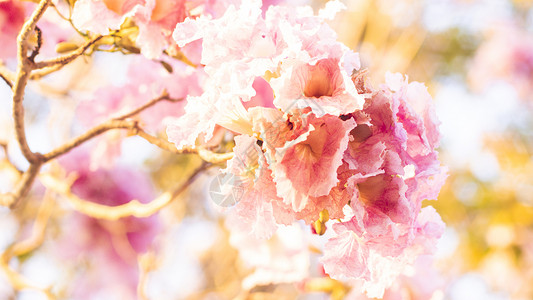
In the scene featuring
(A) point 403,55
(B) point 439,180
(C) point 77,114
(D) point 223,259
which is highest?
(B) point 439,180

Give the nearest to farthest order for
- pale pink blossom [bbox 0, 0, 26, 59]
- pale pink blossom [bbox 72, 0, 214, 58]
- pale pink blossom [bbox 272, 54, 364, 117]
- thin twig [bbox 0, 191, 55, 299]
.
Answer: pale pink blossom [bbox 272, 54, 364, 117] → pale pink blossom [bbox 72, 0, 214, 58] → pale pink blossom [bbox 0, 0, 26, 59] → thin twig [bbox 0, 191, 55, 299]

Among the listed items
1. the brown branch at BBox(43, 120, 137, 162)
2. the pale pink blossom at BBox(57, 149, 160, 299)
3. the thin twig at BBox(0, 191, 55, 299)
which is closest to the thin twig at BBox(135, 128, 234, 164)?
the brown branch at BBox(43, 120, 137, 162)

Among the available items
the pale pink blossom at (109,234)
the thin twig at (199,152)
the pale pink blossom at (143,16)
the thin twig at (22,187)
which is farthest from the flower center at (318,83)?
the pale pink blossom at (109,234)

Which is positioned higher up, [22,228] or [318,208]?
[318,208]

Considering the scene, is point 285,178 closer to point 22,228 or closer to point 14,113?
point 14,113

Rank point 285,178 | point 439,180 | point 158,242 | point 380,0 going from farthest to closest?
point 380,0 → point 158,242 → point 439,180 → point 285,178

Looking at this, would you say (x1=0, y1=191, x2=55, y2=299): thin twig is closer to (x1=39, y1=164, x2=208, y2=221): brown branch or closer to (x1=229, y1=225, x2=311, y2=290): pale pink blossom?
(x1=39, y1=164, x2=208, y2=221): brown branch

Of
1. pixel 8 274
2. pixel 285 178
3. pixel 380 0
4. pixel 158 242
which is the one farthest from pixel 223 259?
pixel 285 178

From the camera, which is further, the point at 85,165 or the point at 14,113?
the point at 85,165
